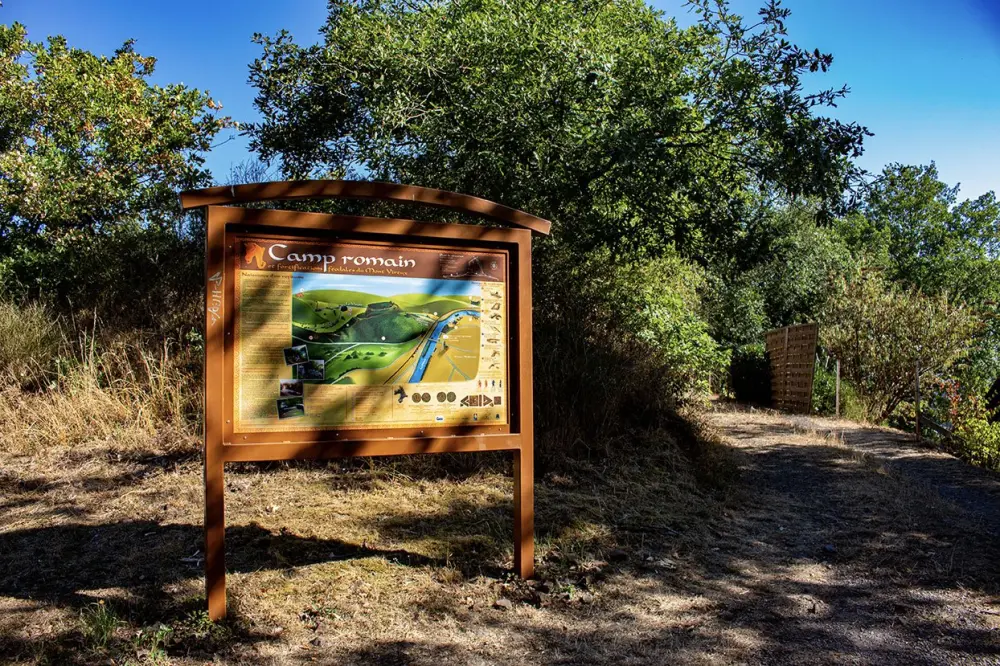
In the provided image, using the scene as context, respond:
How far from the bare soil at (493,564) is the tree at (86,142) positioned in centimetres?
435

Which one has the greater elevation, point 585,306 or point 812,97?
point 812,97

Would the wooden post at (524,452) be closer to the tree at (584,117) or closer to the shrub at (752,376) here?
the tree at (584,117)

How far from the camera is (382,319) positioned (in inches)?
159

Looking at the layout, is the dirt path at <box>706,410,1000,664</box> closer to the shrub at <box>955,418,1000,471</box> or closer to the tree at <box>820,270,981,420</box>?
the shrub at <box>955,418,1000,471</box>

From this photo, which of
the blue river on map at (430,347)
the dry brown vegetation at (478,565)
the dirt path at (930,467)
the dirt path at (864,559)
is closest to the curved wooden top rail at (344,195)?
the blue river on map at (430,347)

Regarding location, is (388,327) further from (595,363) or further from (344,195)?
(595,363)

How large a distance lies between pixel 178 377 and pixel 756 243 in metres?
6.36

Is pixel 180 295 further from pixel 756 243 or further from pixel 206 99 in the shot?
pixel 756 243

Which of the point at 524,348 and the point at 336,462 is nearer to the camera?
the point at 524,348

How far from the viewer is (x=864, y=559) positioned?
475 cm

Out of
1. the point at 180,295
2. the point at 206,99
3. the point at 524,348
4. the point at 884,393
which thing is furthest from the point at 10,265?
the point at 884,393

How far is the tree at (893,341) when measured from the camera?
14609 mm

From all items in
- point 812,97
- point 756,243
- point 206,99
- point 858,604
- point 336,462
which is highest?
point 206,99

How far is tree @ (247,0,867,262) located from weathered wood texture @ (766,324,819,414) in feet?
25.1
